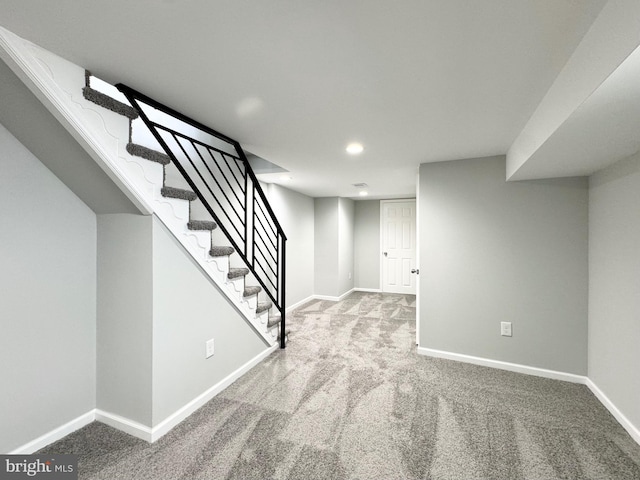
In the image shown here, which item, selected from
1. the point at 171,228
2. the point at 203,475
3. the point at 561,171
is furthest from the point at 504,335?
the point at 171,228

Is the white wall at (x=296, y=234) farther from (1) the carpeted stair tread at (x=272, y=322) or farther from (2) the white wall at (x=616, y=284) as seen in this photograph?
(2) the white wall at (x=616, y=284)

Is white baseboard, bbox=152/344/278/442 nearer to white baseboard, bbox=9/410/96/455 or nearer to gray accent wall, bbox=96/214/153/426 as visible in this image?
gray accent wall, bbox=96/214/153/426

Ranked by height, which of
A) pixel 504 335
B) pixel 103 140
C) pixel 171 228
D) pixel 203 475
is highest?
pixel 103 140

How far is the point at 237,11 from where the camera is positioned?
3.29 ft

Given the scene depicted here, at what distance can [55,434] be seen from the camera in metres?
1.65

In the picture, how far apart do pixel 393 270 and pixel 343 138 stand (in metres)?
4.13

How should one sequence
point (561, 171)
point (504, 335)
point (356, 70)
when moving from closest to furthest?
point (356, 70), point (561, 171), point (504, 335)

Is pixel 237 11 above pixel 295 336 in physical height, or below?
above

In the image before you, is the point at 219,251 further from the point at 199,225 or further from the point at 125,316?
the point at 125,316

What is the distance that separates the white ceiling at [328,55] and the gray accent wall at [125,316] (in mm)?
896

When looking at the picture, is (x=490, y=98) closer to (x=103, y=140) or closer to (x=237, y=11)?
(x=237, y=11)

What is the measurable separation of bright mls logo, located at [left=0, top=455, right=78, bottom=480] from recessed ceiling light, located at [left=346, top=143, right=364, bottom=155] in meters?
2.78

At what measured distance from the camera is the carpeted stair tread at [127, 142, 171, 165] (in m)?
1.57

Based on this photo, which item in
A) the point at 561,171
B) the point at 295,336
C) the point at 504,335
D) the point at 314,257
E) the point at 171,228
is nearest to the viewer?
the point at 171,228
